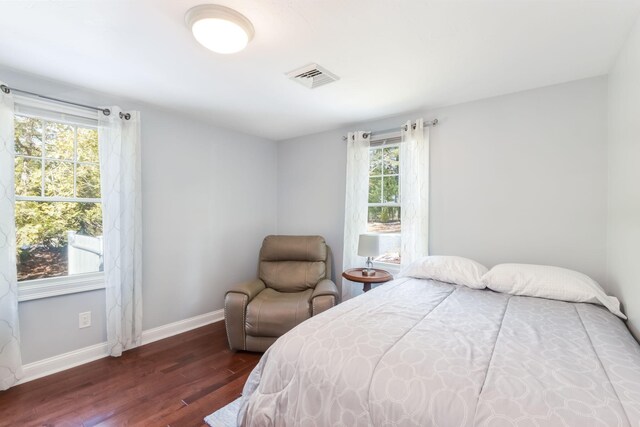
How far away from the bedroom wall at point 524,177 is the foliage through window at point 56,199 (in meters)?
2.96

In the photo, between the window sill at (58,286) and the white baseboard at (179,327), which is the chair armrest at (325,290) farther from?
the window sill at (58,286)

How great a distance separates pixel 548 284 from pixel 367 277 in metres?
1.37

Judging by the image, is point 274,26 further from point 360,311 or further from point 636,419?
point 636,419

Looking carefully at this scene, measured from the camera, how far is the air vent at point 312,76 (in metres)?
2.07

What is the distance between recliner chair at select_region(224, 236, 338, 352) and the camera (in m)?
2.56

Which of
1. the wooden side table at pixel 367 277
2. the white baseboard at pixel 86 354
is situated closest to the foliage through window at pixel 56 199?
the white baseboard at pixel 86 354

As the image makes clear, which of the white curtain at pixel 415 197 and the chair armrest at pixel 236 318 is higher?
the white curtain at pixel 415 197

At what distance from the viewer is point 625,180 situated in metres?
1.71

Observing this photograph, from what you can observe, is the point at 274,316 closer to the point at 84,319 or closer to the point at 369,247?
the point at 369,247

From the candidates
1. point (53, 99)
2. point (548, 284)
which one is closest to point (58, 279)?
point (53, 99)

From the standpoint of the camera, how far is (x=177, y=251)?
3.12m

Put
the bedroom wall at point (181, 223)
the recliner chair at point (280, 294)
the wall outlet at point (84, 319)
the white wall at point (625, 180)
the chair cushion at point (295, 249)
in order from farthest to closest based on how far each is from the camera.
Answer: the chair cushion at point (295, 249), the recliner chair at point (280, 294), the wall outlet at point (84, 319), the bedroom wall at point (181, 223), the white wall at point (625, 180)

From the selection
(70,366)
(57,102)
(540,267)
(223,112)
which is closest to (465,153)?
(540,267)

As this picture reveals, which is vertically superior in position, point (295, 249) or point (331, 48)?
point (331, 48)
